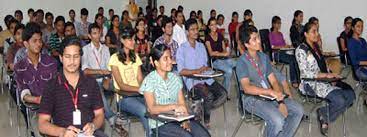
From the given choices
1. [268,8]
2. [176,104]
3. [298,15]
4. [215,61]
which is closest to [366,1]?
[298,15]

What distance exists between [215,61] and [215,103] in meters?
1.51

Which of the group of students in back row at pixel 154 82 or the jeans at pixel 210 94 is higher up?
the group of students in back row at pixel 154 82

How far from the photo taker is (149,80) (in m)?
3.55

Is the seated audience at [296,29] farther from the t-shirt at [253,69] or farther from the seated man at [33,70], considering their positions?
the seated man at [33,70]

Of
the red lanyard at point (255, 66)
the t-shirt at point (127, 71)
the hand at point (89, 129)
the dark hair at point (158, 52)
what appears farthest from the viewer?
the t-shirt at point (127, 71)

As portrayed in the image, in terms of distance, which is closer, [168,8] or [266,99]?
[266,99]

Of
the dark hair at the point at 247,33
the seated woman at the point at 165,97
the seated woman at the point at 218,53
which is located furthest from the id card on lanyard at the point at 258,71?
the seated woman at the point at 218,53

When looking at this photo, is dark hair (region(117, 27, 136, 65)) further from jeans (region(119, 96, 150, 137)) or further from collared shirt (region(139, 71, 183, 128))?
collared shirt (region(139, 71, 183, 128))

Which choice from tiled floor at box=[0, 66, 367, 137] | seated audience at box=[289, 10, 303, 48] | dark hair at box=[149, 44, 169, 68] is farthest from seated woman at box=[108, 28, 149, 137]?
seated audience at box=[289, 10, 303, 48]

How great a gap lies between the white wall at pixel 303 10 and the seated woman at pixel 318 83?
4.87m

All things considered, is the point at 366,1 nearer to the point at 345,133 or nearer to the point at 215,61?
the point at 215,61

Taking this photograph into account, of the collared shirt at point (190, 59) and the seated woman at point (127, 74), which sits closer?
the seated woman at point (127, 74)

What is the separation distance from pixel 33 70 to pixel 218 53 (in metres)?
2.76

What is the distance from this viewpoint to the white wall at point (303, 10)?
9384 mm
